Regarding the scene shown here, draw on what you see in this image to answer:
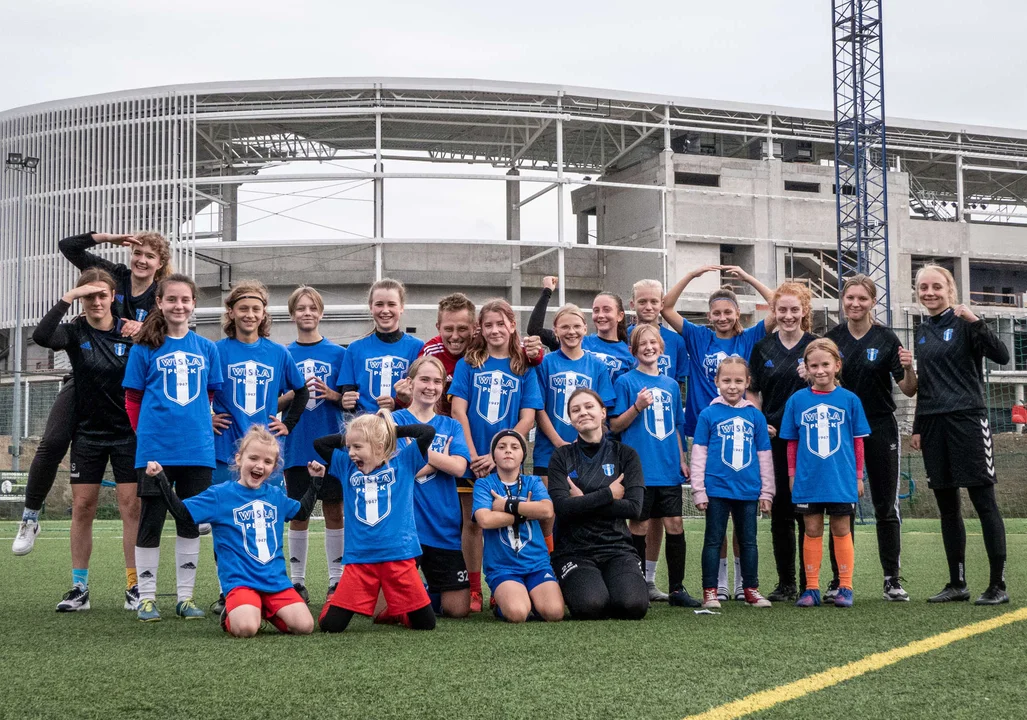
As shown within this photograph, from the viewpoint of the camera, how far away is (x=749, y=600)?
573cm

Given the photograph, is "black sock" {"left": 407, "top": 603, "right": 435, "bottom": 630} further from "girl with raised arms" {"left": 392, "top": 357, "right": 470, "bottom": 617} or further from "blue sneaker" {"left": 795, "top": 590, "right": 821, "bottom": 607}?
"blue sneaker" {"left": 795, "top": 590, "right": 821, "bottom": 607}

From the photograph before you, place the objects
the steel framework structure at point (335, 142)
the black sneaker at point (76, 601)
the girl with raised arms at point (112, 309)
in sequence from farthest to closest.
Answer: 1. the steel framework structure at point (335, 142)
2. the girl with raised arms at point (112, 309)
3. the black sneaker at point (76, 601)

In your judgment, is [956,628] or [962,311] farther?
[962,311]

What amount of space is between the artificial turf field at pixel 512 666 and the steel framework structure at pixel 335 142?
31.2 meters

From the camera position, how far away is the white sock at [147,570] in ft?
17.4

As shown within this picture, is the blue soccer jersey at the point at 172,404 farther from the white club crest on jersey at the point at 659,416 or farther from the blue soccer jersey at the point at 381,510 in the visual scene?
the white club crest on jersey at the point at 659,416

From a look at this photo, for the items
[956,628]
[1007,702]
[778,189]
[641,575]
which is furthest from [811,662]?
[778,189]

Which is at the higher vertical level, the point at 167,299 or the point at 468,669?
the point at 167,299

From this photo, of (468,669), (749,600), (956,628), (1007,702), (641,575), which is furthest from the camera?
(749,600)

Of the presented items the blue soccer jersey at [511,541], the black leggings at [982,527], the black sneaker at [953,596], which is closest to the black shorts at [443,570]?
the blue soccer jersey at [511,541]

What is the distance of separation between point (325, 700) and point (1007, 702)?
2.04 metres

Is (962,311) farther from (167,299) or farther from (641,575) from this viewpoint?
(167,299)

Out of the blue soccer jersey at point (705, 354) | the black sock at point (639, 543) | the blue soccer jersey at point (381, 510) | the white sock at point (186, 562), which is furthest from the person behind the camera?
the blue soccer jersey at point (705, 354)

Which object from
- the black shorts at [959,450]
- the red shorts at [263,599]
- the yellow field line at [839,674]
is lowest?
the yellow field line at [839,674]
